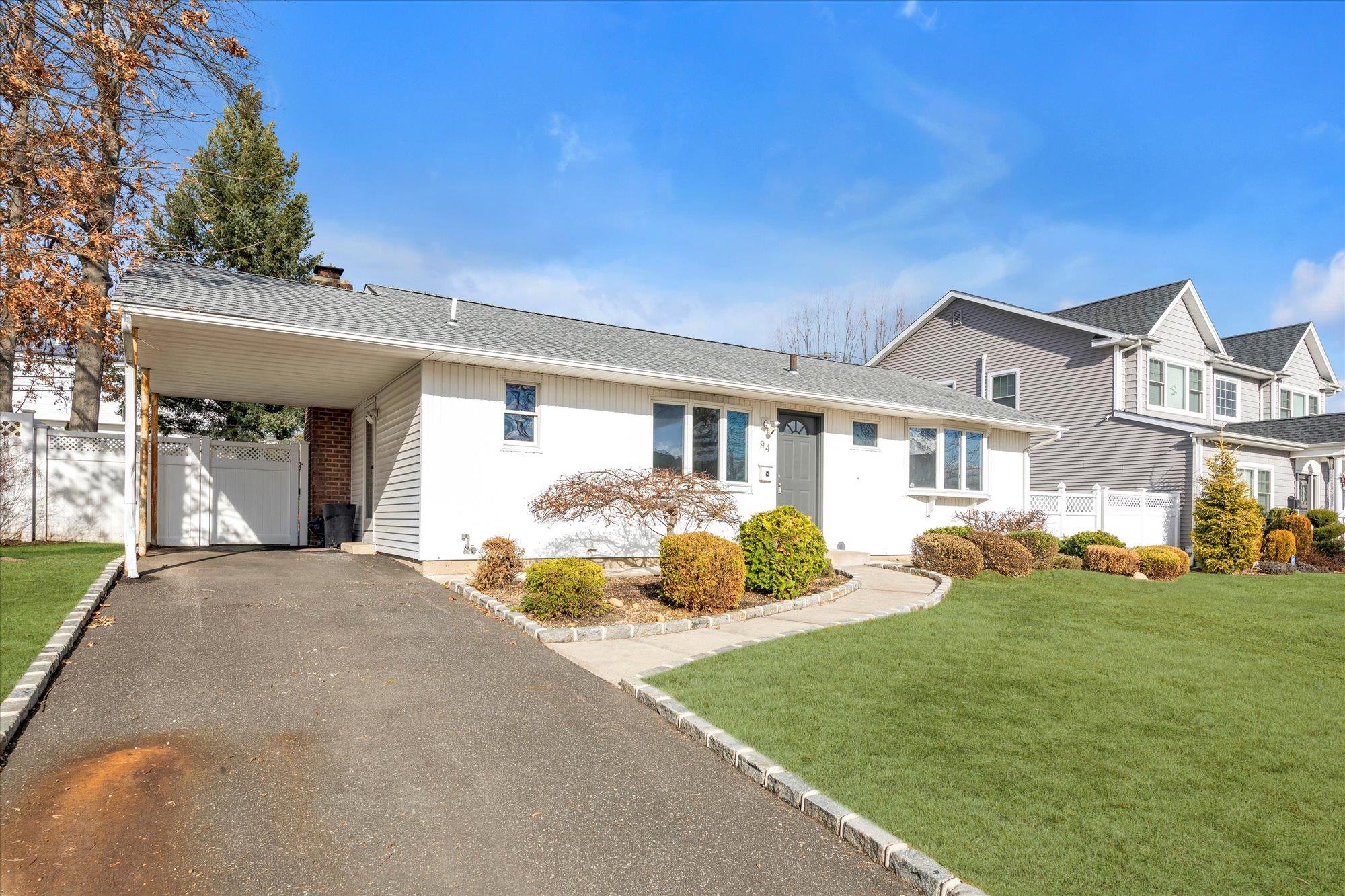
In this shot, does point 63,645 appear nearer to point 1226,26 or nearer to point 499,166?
point 499,166

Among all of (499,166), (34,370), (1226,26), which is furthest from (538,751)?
(34,370)

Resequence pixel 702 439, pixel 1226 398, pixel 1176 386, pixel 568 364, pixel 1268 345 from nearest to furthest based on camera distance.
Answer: pixel 568 364
pixel 702 439
pixel 1176 386
pixel 1226 398
pixel 1268 345

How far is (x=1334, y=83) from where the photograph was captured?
14391 millimetres

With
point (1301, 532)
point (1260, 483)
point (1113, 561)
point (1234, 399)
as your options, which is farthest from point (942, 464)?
point (1234, 399)

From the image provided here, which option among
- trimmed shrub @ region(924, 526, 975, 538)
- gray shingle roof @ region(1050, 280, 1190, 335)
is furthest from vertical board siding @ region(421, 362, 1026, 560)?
gray shingle roof @ region(1050, 280, 1190, 335)

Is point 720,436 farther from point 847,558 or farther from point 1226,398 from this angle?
point 1226,398

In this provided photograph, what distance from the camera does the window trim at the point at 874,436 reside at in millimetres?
14539

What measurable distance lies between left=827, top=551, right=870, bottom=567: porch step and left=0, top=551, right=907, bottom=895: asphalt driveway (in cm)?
773

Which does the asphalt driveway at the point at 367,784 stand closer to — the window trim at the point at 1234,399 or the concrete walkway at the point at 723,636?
the concrete walkway at the point at 723,636

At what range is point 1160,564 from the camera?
13586 mm

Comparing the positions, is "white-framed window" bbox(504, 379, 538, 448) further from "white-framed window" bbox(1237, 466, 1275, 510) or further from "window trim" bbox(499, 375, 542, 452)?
"white-framed window" bbox(1237, 466, 1275, 510)

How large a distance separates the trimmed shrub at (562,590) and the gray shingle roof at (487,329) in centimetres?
363

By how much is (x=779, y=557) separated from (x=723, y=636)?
85.6 inches

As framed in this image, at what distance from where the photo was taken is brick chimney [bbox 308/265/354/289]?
1280 centimetres
